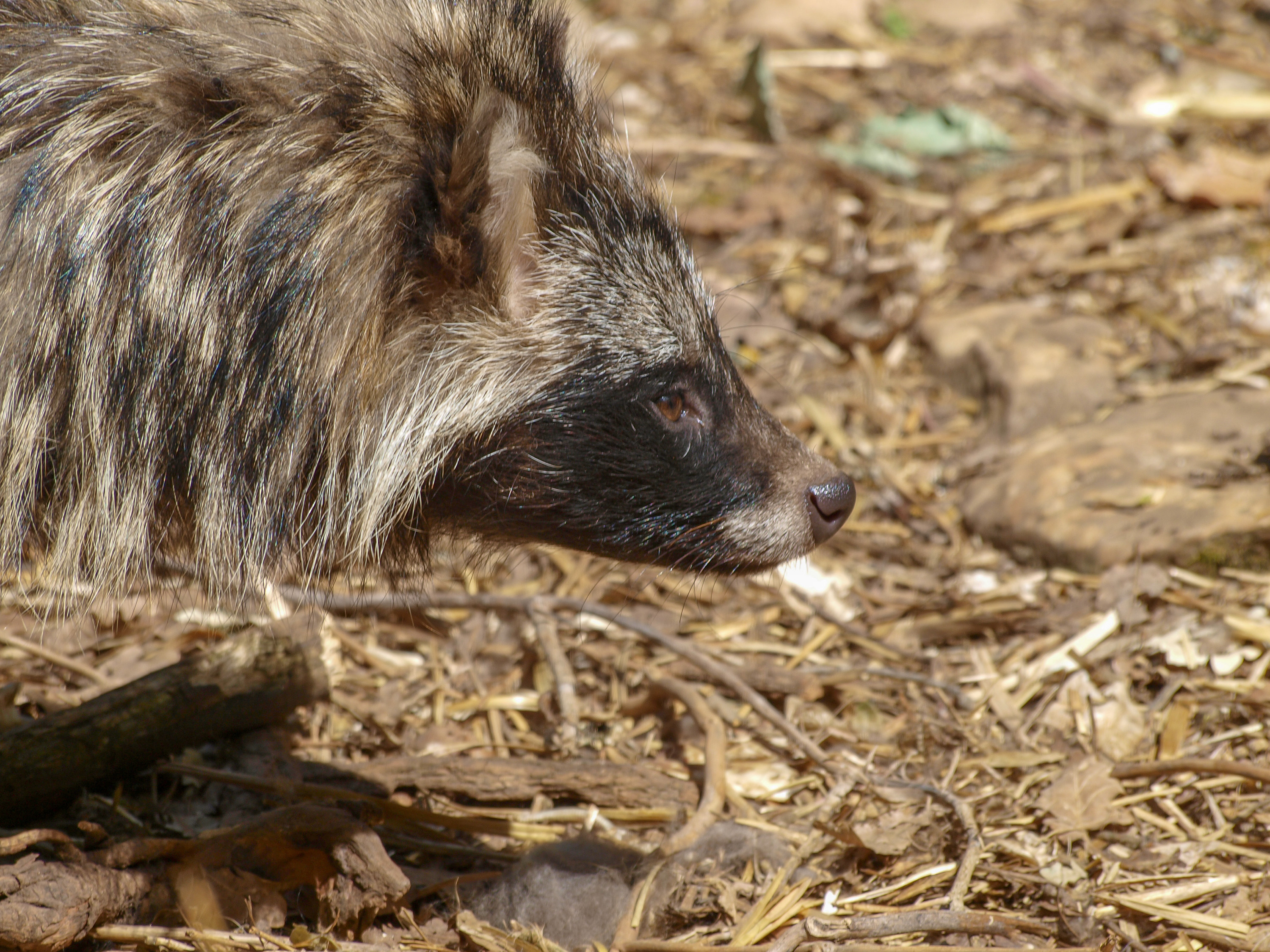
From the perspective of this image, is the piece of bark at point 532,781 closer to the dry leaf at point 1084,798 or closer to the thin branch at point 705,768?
the thin branch at point 705,768

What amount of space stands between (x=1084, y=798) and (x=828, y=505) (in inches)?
45.7

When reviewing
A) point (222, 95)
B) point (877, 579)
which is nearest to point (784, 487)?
point (877, 579)

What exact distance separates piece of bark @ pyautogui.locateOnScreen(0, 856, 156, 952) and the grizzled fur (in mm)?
734

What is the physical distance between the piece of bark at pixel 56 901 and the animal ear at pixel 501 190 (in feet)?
5.84

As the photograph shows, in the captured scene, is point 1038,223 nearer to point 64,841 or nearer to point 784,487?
point 784,487

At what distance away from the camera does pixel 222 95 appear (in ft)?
8.99

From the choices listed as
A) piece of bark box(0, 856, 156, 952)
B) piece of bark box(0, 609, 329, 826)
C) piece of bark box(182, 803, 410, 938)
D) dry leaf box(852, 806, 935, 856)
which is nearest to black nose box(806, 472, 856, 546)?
dry leaf box(852, 806, 935, 856)

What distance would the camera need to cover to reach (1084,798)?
11.3 ft

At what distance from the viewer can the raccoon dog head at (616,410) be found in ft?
9.96

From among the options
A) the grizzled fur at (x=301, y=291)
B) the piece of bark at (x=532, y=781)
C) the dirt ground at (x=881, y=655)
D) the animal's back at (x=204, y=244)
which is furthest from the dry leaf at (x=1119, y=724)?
the animal's back at (x=204, y=244)

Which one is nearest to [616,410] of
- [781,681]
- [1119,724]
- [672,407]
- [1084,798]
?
[672,407]

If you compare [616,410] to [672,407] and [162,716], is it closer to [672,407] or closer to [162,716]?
[672,407]

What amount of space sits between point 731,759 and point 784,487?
3.35ft

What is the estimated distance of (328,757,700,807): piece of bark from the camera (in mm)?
3582
